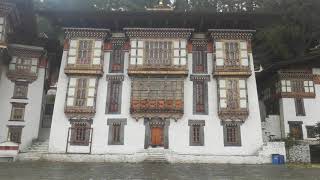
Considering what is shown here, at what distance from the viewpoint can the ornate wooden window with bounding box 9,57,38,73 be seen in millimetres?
35497

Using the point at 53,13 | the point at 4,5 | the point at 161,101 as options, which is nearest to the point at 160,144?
the point at 161,101

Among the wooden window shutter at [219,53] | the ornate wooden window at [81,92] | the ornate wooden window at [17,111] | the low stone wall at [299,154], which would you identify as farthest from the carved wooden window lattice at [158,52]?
the low stone wall at [299,154]

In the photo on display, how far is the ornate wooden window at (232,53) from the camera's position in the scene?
33.1 meters

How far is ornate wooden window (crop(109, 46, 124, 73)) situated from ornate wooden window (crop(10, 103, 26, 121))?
9.17 m

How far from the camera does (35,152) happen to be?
31.0 metres

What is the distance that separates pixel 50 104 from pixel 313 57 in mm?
28027

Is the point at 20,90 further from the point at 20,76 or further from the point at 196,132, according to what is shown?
the point at 196,132

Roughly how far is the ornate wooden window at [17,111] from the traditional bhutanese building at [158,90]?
449 cm

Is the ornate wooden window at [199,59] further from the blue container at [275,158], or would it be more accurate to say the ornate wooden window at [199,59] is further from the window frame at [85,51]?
the blue container at [275,158]

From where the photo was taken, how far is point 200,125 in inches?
1259

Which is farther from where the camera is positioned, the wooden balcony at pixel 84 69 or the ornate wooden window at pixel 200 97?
the wooden balcony at pixel 84 69

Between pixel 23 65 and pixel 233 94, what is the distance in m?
19.8

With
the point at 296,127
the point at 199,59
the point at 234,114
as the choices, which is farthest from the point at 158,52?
the point at 296,127

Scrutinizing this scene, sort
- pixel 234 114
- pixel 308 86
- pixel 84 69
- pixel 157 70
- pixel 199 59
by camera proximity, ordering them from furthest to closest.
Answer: pixel 308 86 → pixel 199 59 → pixel 84 69 → pixel 157 70 → pixel 234 114
